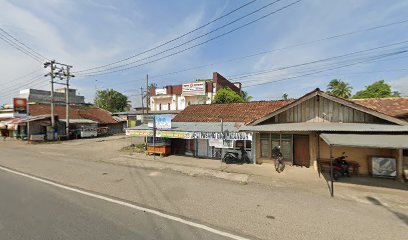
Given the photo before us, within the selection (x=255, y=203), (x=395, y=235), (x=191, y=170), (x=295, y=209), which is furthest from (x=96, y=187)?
(x=395, y=235)

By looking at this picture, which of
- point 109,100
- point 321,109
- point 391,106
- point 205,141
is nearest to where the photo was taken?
point 321,109

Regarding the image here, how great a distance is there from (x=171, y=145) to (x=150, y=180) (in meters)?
7.88

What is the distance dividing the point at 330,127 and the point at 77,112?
41631 mm

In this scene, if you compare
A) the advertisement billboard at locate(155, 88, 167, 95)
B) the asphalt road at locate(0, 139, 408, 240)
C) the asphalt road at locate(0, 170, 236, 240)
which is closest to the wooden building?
the asphalt road at locate(0, 139, 408, 240)

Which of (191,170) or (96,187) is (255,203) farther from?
(96,187)

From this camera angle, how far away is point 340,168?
34.4 feet

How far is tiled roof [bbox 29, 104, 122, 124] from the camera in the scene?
35475 mm

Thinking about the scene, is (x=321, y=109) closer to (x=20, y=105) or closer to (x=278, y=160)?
(x=278, y=160)

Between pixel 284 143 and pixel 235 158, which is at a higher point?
pixel 284 143

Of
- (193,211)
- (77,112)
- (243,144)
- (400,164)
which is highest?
(77,112)

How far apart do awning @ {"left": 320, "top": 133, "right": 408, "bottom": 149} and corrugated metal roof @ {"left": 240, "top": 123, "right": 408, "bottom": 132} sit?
35cm

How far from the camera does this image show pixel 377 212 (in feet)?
21.9

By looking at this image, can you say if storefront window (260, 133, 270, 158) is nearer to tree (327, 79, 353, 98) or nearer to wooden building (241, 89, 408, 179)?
wooden building (241, 89, 408, 179)

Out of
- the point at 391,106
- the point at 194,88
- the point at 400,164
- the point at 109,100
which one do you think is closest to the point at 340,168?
the point at 400,164
